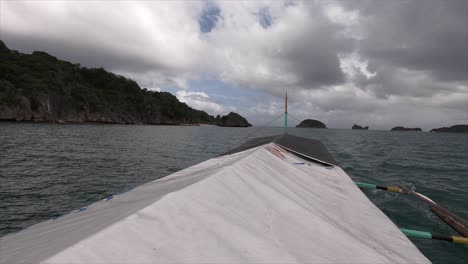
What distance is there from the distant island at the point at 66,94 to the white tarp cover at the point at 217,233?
292ft

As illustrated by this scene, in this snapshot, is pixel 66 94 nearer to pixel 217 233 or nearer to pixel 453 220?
pixel 217 233

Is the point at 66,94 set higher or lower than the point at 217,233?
higher

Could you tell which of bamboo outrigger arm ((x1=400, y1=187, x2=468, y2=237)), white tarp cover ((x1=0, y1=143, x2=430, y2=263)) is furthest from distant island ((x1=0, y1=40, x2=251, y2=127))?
bamboo outrigger arm ((x1=400, y1=187, x2=468, y2=237))

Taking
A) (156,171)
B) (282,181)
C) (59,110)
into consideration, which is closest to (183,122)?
(59,110)

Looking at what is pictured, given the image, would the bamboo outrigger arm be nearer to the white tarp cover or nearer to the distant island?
the white tarp cover

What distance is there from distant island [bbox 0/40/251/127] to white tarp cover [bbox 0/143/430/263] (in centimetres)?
8913

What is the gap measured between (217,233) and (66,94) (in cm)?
10929

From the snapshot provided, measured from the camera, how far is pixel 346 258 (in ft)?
6.68

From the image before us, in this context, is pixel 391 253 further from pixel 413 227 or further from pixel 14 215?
pixel 14 215

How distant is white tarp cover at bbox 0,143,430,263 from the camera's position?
1.57 m

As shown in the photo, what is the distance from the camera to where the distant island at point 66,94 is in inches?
2837

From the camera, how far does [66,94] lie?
89.5 meters

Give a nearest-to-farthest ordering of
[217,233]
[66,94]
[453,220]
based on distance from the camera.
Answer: [217,233] → [453,220] → [66,94]

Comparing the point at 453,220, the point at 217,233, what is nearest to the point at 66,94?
the point at 217,233
